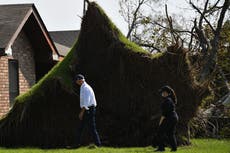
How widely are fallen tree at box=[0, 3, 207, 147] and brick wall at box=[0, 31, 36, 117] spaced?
563 centimetres

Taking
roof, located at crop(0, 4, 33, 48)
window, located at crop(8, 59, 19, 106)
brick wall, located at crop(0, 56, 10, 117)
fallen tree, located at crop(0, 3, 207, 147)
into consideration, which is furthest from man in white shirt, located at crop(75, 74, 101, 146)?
window, located at crop(8, 59, 19, 106)

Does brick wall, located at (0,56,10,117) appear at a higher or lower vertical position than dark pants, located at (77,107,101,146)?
higher

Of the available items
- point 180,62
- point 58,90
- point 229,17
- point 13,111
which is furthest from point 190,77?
point 229,17

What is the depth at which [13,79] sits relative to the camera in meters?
24.4

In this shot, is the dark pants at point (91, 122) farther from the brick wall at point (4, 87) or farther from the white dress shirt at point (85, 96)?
the brick wall at point (4, 87)

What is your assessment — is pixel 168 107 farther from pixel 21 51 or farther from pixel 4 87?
pixel 21 51

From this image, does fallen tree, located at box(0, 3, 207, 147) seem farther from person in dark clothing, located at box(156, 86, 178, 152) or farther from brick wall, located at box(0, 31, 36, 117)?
brick wall, located at box(0, 31, 36, 117)

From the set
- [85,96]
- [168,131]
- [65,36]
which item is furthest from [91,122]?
[65,36]

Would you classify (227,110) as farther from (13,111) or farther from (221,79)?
(13,111)

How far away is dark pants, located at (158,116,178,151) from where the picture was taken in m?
14.5

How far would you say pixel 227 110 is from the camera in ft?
67.2

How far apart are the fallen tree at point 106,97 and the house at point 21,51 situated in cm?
485

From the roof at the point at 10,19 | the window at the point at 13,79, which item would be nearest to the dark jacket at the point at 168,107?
the roof at the point at 10,19

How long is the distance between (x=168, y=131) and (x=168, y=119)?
0.33m
